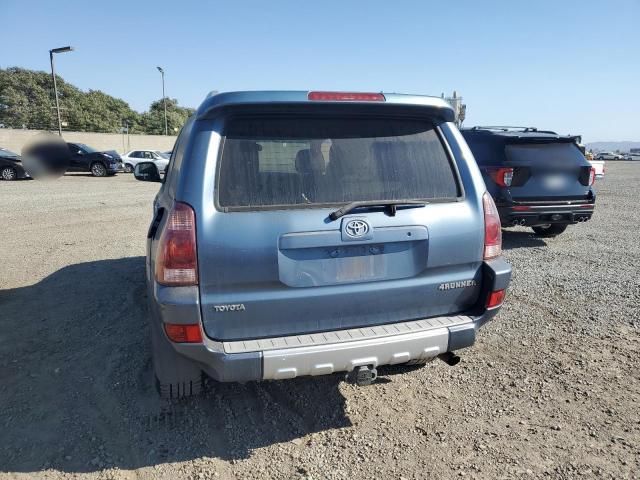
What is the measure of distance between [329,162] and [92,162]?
24.9m

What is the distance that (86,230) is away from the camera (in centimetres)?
866

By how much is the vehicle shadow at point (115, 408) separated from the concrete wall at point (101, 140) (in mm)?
31677

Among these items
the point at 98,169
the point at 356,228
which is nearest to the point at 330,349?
the point at 356,228

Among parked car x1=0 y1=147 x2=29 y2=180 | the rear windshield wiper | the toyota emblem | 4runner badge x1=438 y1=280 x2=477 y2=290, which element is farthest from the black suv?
parked car x1=0 y1=147 x2=29 y2=180

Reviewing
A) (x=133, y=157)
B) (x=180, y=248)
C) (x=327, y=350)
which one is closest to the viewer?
(x=180, y=248)

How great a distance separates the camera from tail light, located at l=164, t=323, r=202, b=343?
2184 mm

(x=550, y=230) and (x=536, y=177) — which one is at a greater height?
(x=536, y=177)

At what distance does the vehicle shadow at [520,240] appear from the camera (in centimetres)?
745

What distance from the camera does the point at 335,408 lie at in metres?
2.98

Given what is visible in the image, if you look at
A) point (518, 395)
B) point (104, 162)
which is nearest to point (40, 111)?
point (104, 162)

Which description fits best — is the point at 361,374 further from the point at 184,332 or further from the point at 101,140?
the point at 101,140

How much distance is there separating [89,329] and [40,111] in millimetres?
51880

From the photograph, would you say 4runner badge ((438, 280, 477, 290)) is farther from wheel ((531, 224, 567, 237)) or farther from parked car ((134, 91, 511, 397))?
wheel ((531, 224, 567, 237))

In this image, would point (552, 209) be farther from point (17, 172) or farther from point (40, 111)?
point (40, 111)
